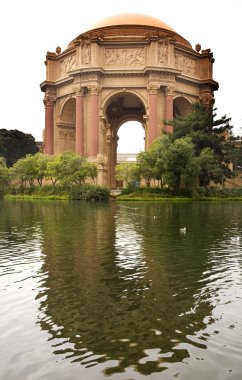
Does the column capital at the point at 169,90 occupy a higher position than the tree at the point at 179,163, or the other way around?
the column capital at the point at 169,90

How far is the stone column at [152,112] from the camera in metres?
48.5

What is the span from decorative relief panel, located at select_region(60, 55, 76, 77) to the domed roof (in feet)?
18.1

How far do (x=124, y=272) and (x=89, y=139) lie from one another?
4273 centimetres

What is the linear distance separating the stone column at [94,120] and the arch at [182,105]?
11.7 meters

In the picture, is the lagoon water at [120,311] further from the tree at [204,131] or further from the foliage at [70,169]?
the tree at [204,131]

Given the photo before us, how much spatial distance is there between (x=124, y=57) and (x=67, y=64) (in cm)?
859

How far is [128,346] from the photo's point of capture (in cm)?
414

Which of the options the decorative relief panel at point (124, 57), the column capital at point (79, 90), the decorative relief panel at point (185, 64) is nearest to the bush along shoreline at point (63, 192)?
the column capital at point (79, 90)

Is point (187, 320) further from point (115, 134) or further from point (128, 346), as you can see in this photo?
point (115, 134)

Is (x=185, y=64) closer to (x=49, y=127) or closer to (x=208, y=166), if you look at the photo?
(x=208, y=166)

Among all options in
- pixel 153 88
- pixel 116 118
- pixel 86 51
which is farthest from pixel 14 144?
pixel 153 88

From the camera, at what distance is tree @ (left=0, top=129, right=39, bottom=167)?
6694 cm

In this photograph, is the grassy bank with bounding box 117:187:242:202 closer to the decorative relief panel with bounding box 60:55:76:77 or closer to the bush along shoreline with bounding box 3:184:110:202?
the bush along shoreline with bounding box 3:184:110:202

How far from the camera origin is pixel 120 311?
5.29 meters
